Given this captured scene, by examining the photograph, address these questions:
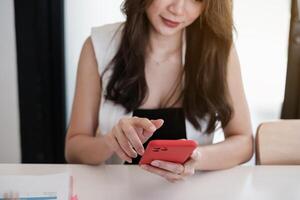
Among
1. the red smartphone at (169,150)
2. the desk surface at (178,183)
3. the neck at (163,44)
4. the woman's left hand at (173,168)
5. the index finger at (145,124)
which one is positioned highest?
the neck at (163,44)

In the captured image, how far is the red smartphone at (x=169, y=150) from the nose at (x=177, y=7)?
0.39 meters

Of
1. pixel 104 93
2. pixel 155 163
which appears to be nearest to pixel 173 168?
pixel 155 163

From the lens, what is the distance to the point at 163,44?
48.0 inches

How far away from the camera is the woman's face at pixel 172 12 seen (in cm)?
101

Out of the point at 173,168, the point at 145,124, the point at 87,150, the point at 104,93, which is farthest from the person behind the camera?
the point at 104,93

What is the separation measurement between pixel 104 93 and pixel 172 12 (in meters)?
0.32

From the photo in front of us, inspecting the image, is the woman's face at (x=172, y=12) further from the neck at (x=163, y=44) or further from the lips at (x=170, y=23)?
the neck at (x=163, y=44)

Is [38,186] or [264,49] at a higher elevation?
[264,49]

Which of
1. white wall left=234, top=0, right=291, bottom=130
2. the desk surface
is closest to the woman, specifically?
the desk surface

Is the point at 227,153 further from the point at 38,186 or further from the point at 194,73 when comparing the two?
the point at 38,186

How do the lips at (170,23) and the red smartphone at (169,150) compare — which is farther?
the lips at (170,23)

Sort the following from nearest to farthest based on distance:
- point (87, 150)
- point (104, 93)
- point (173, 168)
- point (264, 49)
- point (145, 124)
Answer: point (145, 124), point (173, 168), point (87, 150), point (104, 93), point (264, 49)

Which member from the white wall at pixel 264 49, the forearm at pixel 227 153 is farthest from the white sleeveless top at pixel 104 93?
the white wall at pixel 264 49

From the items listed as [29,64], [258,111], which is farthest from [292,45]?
[29,64]
